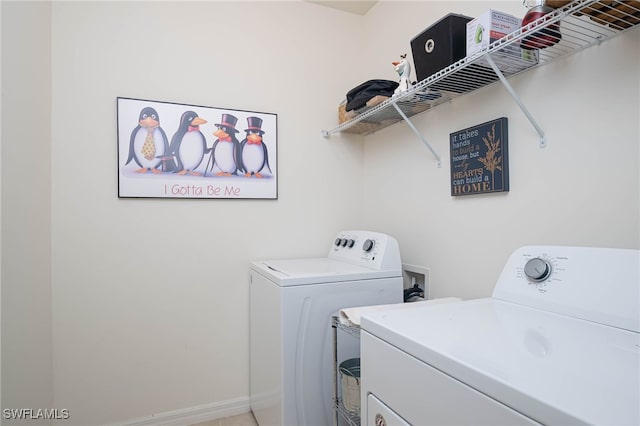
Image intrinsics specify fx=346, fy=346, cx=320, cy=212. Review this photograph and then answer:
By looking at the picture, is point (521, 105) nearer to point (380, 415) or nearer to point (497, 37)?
point (497, 37)

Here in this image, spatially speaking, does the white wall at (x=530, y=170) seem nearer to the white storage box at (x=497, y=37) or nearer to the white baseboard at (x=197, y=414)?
the white storage box at (x=497, y=37)

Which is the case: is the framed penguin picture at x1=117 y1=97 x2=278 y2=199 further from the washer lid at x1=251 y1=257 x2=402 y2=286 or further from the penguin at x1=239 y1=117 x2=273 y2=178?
the washer lid at x1=251 y1=257 x2=402 y2=286

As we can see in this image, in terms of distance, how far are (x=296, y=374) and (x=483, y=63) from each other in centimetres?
152

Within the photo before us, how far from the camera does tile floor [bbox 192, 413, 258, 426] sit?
2008mm

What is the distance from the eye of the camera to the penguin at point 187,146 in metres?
2.00

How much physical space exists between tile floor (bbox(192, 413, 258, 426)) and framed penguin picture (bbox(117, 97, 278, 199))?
133cm

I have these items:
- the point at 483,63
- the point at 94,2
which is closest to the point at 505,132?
the point at 483,63

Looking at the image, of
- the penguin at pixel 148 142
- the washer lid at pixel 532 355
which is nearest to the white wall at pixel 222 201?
the penguin at pixel 148 142

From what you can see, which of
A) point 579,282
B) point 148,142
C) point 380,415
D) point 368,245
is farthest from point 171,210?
point 579,282

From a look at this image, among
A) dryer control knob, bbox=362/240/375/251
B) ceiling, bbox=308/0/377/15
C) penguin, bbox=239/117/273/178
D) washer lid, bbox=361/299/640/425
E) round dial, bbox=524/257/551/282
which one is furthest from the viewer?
ceiling, bbox=308/0/377/15

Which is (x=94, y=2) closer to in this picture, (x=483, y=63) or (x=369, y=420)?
(x=483, y=63)

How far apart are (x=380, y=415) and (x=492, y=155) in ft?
3.62

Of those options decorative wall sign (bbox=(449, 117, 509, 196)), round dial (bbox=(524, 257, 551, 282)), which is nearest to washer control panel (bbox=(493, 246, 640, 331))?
round dial (bbox=(524, 257, 551, 282))

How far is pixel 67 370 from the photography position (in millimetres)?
1804
